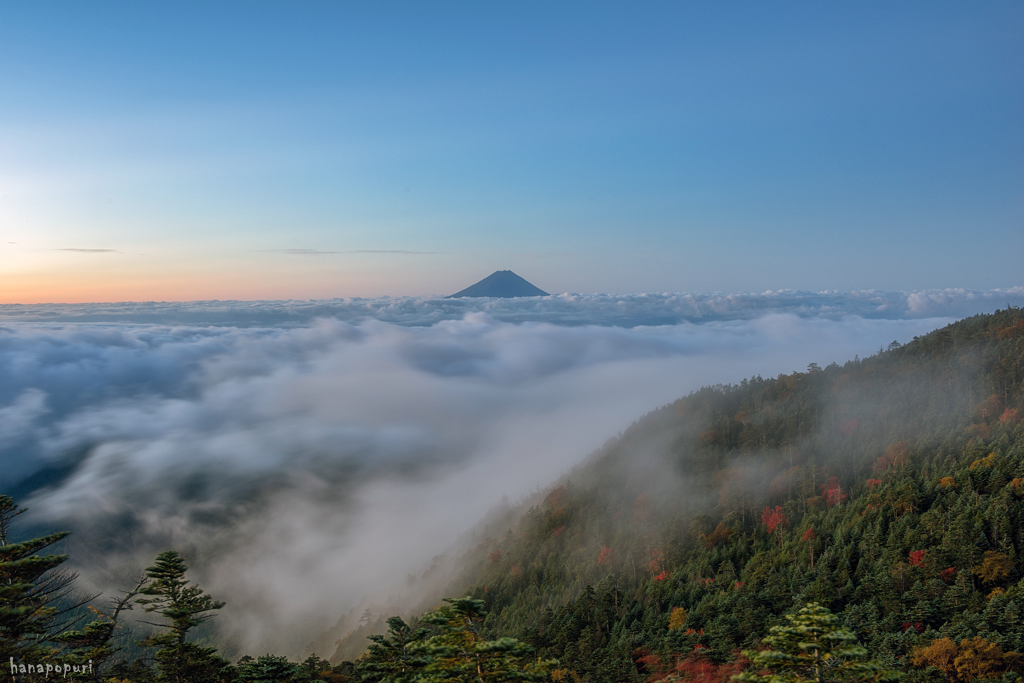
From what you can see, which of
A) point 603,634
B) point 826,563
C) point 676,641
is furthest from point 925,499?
point 603,634

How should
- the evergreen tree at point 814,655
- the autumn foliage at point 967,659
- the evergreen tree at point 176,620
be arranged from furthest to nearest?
the autumn foliage at point 967,659 → the evergreen tree at point 176,620 → the evergreen tree at point 814,655

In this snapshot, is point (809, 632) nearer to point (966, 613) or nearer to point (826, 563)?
point (966, 613)

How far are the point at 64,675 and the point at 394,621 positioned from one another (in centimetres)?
2087

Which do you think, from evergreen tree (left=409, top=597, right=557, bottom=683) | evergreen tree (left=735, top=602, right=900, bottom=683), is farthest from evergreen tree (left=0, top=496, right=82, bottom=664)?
evergreen tree (left=735, top=602, right=900, bottom=683)

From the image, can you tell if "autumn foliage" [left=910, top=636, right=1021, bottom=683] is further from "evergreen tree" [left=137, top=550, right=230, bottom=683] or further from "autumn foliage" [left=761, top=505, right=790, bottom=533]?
"evergreen tree" [left=137, top=550, right=230, bottom=683]

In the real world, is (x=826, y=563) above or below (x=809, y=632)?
below

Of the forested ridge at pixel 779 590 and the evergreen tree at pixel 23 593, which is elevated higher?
the evergreen tree at pixel 23 593

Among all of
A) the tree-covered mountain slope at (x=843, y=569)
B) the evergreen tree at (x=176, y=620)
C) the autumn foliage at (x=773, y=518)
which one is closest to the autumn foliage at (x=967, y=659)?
the tree-covered mountain slope at (x=843, y=569)

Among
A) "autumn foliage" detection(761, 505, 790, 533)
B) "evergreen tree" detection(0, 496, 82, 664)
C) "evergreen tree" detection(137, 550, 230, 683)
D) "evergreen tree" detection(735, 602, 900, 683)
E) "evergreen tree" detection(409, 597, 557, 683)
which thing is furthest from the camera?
"autumn foliage" detection(761, 505, 790, 533)

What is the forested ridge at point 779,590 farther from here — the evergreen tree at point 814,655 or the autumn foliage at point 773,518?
the autumn foliage at point 773,518

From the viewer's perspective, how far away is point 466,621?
967 inches

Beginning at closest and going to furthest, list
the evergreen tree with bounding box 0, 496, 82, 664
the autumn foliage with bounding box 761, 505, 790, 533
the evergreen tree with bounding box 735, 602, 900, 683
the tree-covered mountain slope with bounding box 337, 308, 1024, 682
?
the evergreen tree with bounding box 735, 602, 900, 683
the evergreen tree with bounding box 0, 496, 82, 664
the tree-covered mountain slope with bounding box 337, 308, 1024, 682
the autumn foliage with bounding box 761, 505, 790, 533

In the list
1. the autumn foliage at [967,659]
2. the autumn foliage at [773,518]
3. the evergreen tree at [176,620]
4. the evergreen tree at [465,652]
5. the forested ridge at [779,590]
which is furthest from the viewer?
the autumn foliage at [773,518]

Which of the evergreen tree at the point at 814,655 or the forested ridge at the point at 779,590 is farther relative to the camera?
the forested ridge at the point at 779,590
